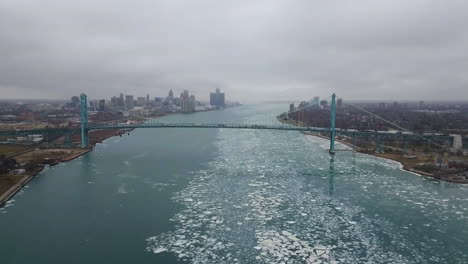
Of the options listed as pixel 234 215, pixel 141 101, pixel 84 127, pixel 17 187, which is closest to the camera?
pixel 234 215

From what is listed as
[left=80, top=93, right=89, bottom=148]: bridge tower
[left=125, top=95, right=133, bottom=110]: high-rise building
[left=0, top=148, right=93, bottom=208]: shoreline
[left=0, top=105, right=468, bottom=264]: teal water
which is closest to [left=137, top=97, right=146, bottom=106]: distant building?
[left=125, top=95, right=133, bottom=110]: high-rise building

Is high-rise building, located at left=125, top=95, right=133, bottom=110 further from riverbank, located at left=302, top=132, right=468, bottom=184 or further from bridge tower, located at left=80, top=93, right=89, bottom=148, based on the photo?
riverbank, located at left=302, top=132, right=468, bottom=184

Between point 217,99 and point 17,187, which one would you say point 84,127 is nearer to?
point 17,187

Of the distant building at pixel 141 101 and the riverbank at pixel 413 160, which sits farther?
the distant building at pixel 141 101

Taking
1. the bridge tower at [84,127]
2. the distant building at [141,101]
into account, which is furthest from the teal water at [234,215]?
the distant building at [141,101]

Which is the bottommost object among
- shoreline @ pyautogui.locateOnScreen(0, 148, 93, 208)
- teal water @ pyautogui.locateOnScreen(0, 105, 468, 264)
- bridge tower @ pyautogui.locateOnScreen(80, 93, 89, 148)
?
teal water @ pyautogui.locateOnScreen(0, 105, 468, 264)

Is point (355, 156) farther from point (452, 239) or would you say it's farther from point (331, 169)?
point (452, 239)

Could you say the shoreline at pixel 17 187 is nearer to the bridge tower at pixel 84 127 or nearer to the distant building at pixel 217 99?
the bridge tower at pixel 84 127

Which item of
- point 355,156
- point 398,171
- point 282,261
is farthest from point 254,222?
point 355,156

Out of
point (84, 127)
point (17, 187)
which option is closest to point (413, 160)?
point (17, 187)
